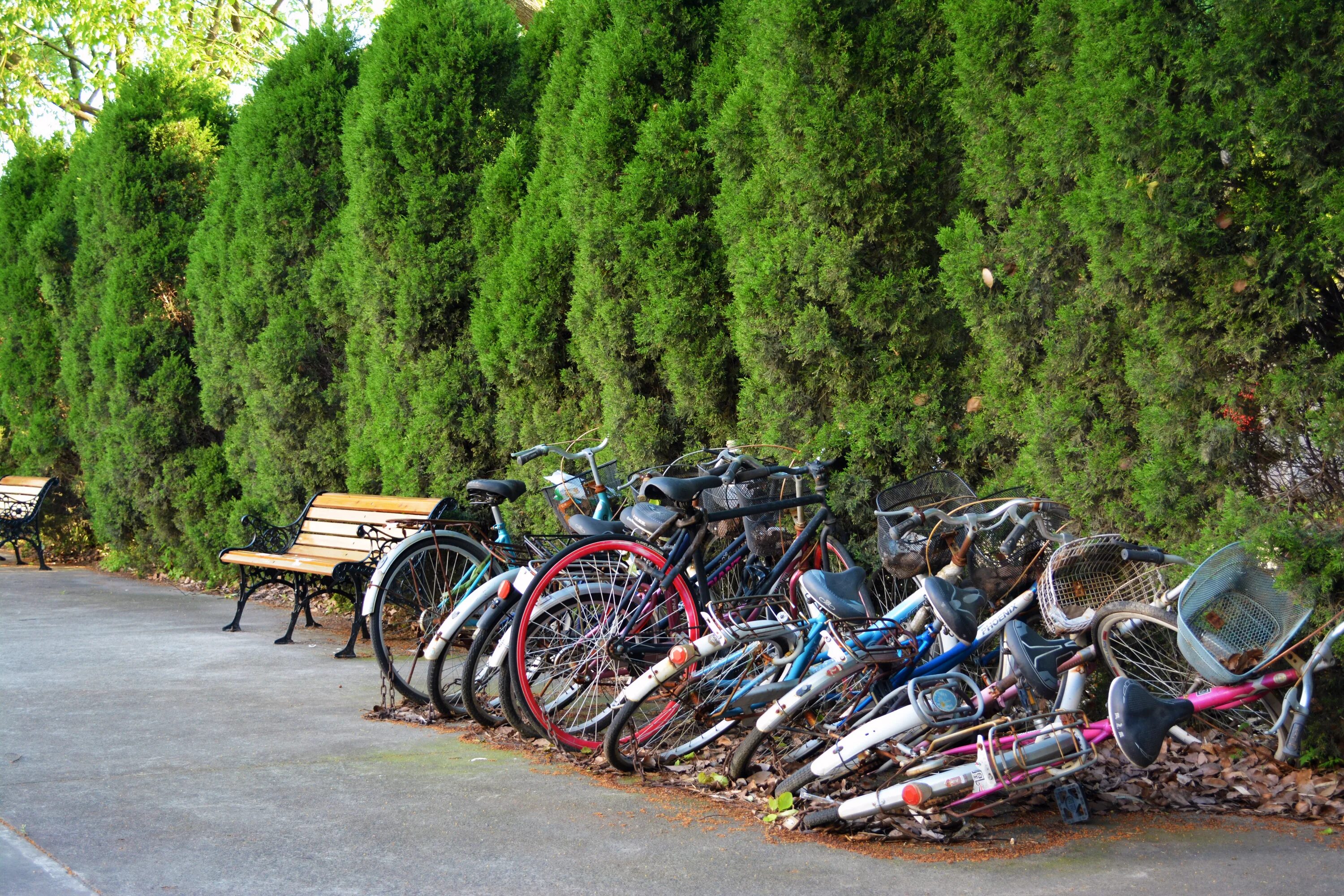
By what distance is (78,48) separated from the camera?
21.6 meters

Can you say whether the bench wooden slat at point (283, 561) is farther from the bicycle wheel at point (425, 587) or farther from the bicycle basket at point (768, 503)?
the bicycle basket at point (768, 503)

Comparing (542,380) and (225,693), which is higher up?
(542,380)

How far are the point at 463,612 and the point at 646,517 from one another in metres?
0.94

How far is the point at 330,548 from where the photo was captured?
7.70 metres

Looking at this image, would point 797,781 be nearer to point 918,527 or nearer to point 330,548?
point 918,527

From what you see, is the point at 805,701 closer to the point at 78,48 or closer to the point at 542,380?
the point at 542,380

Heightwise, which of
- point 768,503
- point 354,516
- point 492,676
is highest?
point 768,503

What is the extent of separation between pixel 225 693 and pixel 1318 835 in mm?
4709

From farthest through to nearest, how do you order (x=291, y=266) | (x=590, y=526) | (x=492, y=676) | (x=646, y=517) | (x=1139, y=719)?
(x=291, y=266) → (x=492, y=676) → (x=590, y=526) → (x=646, y=517) → (x=1139, y=719)

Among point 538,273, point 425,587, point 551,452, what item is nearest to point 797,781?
point 425,587

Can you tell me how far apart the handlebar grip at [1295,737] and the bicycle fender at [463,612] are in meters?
2.89

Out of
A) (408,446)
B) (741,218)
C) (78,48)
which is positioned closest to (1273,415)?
(741,218)

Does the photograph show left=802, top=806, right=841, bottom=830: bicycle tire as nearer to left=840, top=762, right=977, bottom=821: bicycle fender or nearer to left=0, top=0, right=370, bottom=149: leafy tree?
left=840, top=762, right=977, bottom=821: bicycle fender

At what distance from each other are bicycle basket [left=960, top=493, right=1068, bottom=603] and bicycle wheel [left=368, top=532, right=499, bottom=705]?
7.77 ft
